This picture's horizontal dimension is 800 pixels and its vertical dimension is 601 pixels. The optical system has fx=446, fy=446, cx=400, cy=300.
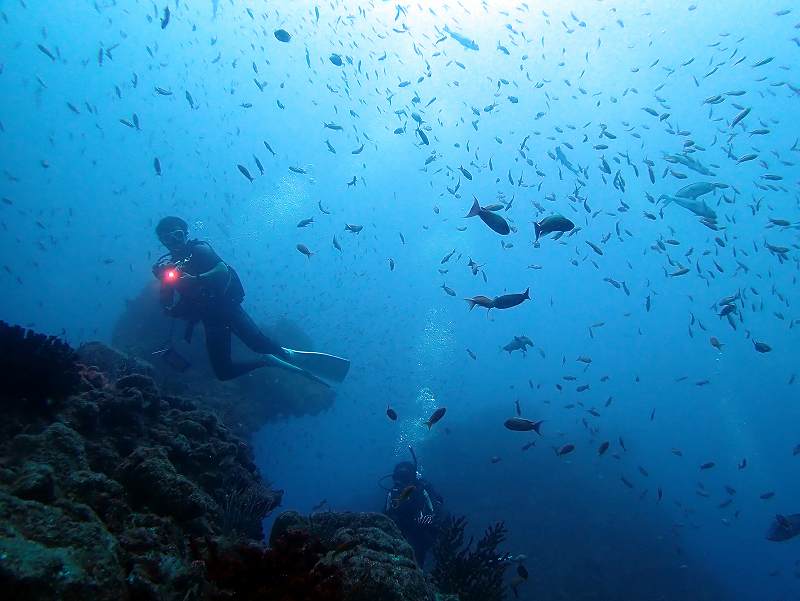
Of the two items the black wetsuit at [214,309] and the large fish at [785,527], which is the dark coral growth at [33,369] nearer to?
the black wetsuit at [214,309]

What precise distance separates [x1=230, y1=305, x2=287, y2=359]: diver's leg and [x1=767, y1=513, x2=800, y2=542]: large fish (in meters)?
13.3

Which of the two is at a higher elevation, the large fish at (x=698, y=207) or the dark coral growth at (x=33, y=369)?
the large fish at (x=698, y=207)

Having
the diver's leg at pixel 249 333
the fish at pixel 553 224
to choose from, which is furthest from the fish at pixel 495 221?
the diver's leg at pixel 249 333

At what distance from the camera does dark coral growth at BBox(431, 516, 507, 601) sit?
659cm

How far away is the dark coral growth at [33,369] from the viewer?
490 cm

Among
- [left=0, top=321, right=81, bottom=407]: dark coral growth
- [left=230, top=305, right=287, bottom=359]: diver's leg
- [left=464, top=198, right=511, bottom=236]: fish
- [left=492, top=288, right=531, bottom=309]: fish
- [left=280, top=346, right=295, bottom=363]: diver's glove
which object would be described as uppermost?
[left=464, top=198, right=511, bottom=236]: fish

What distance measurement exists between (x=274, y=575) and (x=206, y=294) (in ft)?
28.6

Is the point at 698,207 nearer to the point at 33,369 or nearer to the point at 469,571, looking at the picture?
the point at 469,571

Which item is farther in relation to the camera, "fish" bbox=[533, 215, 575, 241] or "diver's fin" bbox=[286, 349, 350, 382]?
"diver's fin" bbox=[286, 349, 350, 382]

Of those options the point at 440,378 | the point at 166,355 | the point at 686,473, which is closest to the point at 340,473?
the point at 440,378

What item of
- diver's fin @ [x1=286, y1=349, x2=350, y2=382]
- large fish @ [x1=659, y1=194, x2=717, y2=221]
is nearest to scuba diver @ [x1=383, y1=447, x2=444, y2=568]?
diver's fin @ [x1=286, y1=349, x2=350, y2=382]

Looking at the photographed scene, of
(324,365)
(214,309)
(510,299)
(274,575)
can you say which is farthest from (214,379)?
(274,575)

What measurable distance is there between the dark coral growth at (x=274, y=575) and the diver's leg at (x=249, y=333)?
9176 mm

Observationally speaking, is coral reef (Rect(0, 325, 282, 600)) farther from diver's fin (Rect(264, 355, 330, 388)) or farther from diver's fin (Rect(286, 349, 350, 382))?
diver's fin (Rect(286, 349, 350, 382))
